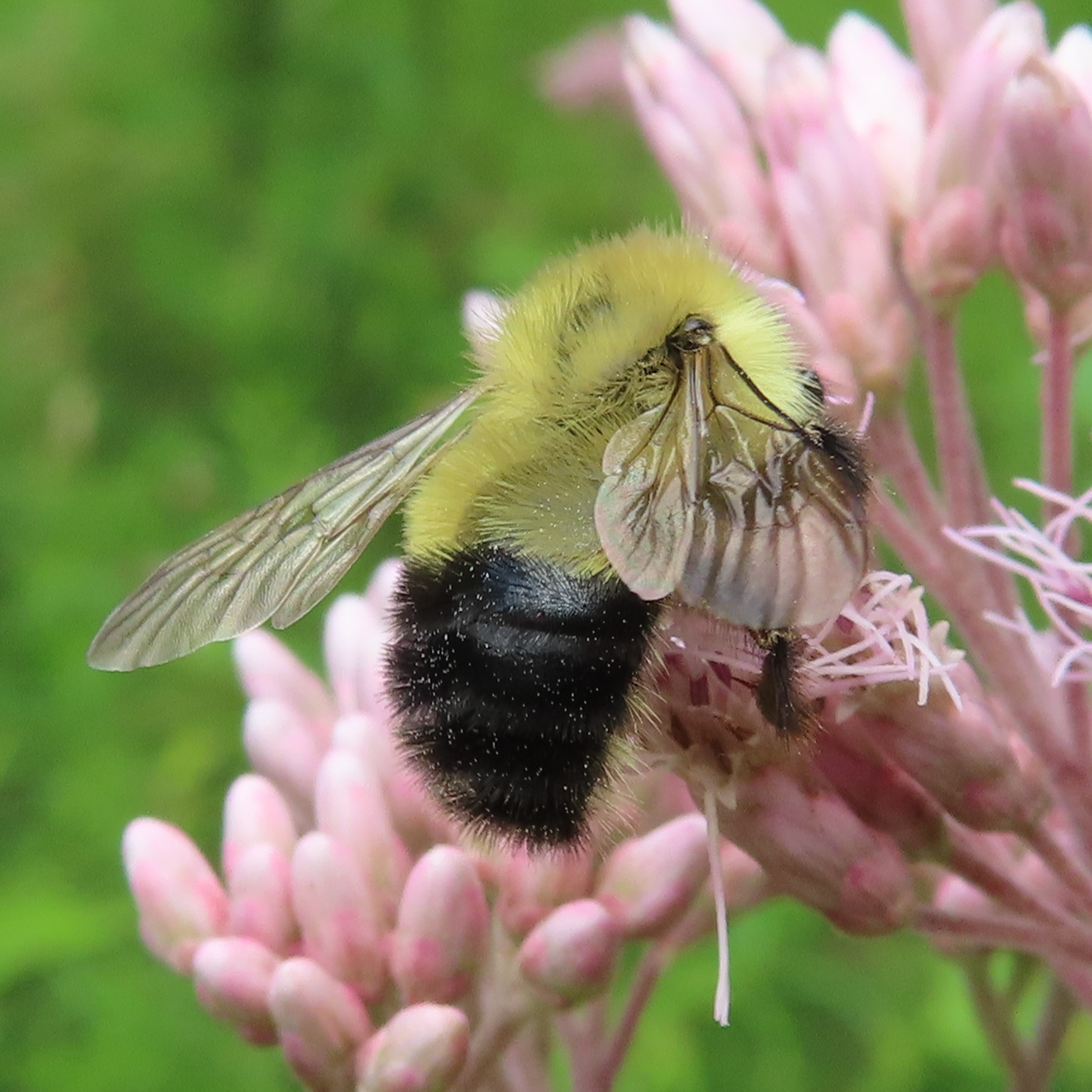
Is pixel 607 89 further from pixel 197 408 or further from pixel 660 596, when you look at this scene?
pixel 660 596

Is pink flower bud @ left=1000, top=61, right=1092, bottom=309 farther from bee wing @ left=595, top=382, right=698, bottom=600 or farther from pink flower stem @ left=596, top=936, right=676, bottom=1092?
pink flower stem @ left=596, top=936, right=676, bottom=1092

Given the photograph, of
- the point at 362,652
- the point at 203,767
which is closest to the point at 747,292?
the point at 362,652

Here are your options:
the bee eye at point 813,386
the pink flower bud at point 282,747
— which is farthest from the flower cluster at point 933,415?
the pink flower bud at point 282,747

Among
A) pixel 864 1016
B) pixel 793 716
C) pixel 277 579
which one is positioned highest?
pixel 277 579

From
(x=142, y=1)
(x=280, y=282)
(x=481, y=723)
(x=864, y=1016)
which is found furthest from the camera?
(x=142, y=1)

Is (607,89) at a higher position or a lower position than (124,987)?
higher

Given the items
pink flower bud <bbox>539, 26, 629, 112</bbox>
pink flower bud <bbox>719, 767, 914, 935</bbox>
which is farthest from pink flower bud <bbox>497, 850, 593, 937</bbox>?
pink flower bud <bbox>539, 26, 629, 112</bbox>

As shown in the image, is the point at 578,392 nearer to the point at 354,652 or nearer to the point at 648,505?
the point at 648,505
